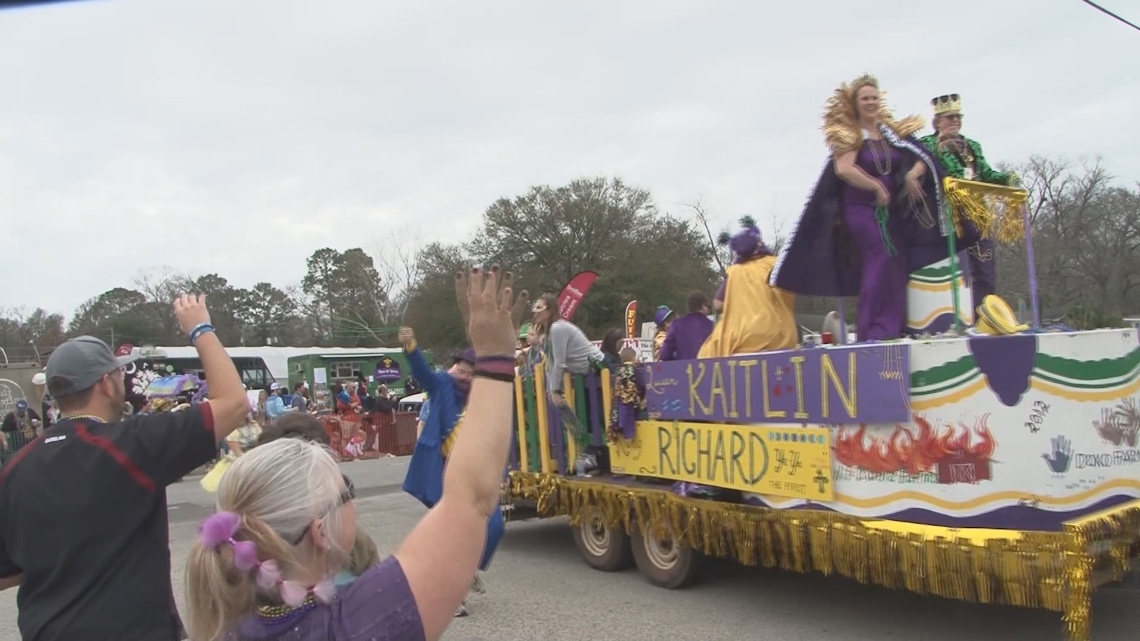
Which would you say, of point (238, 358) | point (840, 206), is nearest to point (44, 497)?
point (840, 206)

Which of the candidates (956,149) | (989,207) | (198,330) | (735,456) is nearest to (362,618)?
(198,330)

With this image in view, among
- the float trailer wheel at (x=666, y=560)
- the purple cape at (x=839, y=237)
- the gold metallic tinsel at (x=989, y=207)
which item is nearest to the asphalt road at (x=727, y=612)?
the float trailer wheel at (x=666, y=560)

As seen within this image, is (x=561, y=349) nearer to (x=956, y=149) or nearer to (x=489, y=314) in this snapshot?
(x=956, y=149)

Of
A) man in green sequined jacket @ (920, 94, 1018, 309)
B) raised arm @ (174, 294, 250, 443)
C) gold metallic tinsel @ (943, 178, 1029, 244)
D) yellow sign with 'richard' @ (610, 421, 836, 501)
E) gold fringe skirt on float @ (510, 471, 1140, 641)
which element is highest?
man in green sequined jacket @ (920, 94, 1018, 309)

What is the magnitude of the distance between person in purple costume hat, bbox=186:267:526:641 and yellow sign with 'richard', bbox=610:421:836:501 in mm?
3671

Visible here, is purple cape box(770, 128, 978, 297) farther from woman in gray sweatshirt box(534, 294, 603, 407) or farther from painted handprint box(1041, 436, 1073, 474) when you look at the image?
painted handprint box(1041, 436, 1073, 474)

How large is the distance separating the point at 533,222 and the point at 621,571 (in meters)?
39.3

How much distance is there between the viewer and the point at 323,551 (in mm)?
1675

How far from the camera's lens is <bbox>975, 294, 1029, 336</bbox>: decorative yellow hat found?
454 centimetres

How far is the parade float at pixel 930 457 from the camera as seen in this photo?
4168 mm

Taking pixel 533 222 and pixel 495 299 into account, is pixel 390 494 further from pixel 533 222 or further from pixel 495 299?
pixel 533 222

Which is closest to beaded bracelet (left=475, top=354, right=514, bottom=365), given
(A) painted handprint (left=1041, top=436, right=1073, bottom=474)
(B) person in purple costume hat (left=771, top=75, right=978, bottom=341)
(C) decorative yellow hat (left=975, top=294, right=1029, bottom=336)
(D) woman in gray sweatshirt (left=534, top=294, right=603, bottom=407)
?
(A) painted handprint (left=1041, top=436, right=1073, bottom=474)

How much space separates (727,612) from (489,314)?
4.64 metres

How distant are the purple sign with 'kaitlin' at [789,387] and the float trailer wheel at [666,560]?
919 mm
